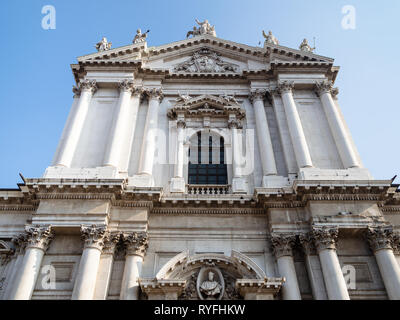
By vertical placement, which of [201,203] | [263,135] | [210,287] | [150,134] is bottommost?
[210,287]

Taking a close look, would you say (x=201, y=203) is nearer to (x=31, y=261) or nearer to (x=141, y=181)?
(x=141, y=181)

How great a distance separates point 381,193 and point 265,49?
11893mm

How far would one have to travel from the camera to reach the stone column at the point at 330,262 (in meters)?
12.2

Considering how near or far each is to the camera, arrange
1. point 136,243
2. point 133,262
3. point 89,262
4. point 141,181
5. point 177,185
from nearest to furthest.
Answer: point 89,262, point 133,262, point 136,243, point 141,181, point 177,185

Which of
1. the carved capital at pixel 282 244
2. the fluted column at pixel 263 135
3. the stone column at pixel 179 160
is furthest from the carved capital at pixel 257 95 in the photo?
the carved capital at pixel 282 244

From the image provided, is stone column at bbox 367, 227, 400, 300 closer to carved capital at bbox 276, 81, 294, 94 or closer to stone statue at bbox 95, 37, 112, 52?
carved capital at bbox 276, 81, 294, 94

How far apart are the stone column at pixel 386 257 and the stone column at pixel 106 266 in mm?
9748

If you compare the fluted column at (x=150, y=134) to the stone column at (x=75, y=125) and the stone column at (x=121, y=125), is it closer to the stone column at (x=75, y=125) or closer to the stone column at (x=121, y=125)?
the stone column at (x=121, y=125)

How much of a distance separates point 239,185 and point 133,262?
5.92m

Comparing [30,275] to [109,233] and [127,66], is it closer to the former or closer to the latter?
[109,233]

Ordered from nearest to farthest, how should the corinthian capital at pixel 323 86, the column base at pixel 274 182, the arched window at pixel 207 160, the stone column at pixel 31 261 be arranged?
the stone column at pixel 31 261, the column base at pixel 274 182, the arched window at pixel 207 160, the corinthian capital at pixel 323 86

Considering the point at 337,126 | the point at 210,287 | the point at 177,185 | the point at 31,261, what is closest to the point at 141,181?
the point at 177,185

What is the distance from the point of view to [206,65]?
2233cm

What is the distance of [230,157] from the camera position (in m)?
18.1
